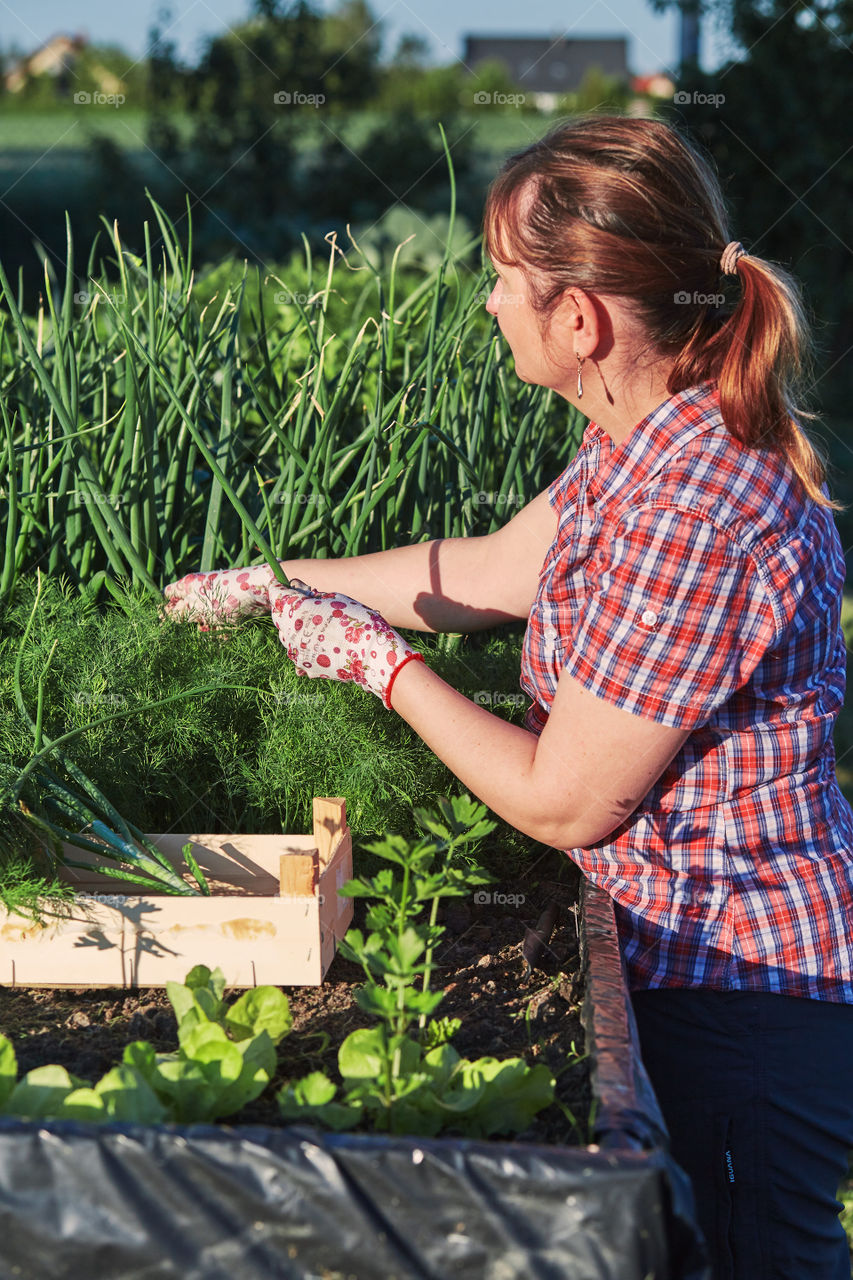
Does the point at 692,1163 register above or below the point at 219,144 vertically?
below

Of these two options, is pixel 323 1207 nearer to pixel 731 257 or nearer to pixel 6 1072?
pixel 6 1072

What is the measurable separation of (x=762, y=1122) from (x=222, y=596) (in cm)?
→ 107

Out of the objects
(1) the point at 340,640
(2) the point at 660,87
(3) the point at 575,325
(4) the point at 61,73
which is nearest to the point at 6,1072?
(1) the point at 340,640

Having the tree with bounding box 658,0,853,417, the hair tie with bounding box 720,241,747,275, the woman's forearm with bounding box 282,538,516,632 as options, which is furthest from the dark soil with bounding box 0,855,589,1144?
the tree with bounding box 658,0,853,417

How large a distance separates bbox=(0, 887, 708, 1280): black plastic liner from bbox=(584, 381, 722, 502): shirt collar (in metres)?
0.77

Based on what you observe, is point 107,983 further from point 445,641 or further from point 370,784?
point 445,641

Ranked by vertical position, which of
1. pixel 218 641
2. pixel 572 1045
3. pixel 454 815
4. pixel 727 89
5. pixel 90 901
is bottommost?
pixel 572 1045

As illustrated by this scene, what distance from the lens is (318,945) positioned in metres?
1.28

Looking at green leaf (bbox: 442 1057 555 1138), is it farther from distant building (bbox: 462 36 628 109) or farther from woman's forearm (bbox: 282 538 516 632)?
distant building (bbox: 462 36 628 109)

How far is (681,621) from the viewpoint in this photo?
1.21m

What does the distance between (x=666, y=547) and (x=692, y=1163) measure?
2.42ft

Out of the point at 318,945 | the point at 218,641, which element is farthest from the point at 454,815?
the point at 218,641

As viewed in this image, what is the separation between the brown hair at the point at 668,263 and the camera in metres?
1.32

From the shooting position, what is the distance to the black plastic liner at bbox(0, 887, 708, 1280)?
839 millimetres
